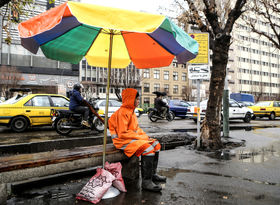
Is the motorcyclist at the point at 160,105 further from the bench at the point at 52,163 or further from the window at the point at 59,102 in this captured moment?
the bench at the point at 52,163

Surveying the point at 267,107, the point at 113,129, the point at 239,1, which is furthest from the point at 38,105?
the point at 267,107

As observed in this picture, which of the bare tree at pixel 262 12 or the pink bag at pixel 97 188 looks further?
the bare tree at pixel 262 12

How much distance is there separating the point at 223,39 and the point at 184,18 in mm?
3262

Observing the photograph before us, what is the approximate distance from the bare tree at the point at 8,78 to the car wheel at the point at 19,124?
1053 inches

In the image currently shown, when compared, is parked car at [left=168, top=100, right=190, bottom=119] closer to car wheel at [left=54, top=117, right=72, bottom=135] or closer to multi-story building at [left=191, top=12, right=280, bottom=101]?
car wheel at [left=54, top=117, right=72, bottom=135]

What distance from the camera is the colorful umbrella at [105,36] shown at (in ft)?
7.82

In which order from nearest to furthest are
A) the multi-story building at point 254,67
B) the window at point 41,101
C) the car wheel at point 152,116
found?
the window at point 41,101
the car wheel at point 152,116
the multi-story building at point 254,67

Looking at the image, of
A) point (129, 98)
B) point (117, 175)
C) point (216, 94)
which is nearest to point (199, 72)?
point (216, 94)

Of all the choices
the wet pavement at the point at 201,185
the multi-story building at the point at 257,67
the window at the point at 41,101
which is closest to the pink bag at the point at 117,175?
the wet pavement at the point at 201,185

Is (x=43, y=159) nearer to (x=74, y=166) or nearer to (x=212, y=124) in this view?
(x=74, y=166)

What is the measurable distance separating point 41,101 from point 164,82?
175ft

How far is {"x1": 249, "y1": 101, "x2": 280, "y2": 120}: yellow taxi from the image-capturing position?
61.9 ft

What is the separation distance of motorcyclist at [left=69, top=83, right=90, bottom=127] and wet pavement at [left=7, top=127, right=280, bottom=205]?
12.5 feet

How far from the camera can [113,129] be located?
143 inches
